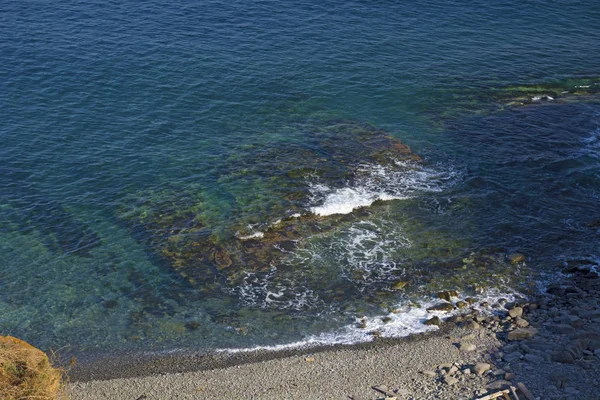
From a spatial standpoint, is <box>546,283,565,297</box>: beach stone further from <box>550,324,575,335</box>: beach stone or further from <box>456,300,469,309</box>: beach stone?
<box>456,300,469,309</box>: beach stone

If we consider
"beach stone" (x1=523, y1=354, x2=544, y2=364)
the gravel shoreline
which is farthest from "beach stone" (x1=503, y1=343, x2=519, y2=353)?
"beach stone" (x1=523, y1=354, x2=544, y2=364)

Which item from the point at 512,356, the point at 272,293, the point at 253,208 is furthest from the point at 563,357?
the point at 253,208

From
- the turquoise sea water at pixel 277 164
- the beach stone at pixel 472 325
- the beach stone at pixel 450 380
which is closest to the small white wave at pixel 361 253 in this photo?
the turquoise sea water at pixel 277 164

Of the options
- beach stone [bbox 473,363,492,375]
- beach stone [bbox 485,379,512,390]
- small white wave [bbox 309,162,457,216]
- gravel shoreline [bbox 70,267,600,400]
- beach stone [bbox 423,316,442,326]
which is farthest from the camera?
small white wave [bbox 309,162,457,216]

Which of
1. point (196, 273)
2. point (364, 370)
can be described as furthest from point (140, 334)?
point (364, 370)

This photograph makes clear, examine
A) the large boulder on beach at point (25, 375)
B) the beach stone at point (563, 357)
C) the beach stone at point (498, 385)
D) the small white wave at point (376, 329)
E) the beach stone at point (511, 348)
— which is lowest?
the small white wave at point (376, 329)

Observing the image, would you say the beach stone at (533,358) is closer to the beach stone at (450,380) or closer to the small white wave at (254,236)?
the beach stone at (450,380)

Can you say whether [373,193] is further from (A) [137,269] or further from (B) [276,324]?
(A) [137,269]
